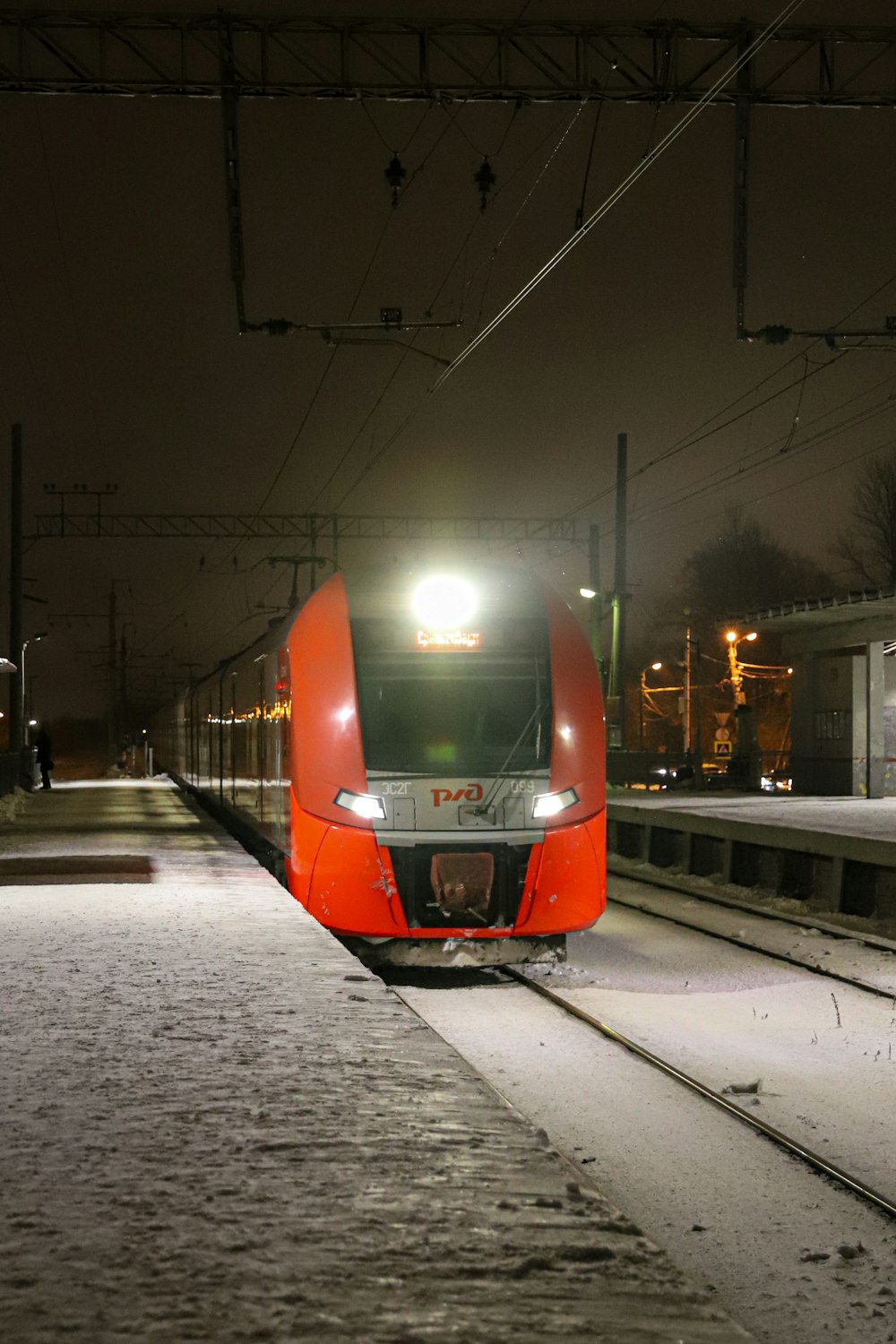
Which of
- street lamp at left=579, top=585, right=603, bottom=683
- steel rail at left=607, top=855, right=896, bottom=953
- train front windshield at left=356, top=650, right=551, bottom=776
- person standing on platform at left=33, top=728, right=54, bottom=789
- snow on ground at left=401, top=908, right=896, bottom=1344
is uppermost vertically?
street lamp at left=579, top=585, right=603, bottom=683

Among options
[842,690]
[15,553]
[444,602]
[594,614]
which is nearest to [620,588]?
[594,614]

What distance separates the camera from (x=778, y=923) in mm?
15656

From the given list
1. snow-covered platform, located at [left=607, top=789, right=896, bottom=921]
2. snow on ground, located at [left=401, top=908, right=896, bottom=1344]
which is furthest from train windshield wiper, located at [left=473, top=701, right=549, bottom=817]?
snow-covered platform, located at [left=607, top=789, right=896, bottom=921]

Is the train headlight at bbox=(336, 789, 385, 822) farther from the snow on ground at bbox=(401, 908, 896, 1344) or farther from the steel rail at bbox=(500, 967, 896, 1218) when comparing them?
the steel rail at bbox=(500, 967, 896, 1218)

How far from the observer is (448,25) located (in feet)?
40.9

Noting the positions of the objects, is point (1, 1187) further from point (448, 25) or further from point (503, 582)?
point (448, 25)

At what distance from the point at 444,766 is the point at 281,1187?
6.74 meters

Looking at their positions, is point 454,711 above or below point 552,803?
above

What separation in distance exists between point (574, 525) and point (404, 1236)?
29.2 m

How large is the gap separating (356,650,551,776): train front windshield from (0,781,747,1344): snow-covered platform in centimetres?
289

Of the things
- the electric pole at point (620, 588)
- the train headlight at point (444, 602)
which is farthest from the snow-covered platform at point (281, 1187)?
the electric pole at point (620, 588)

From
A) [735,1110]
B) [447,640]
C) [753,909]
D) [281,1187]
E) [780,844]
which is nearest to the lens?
[281,1187]

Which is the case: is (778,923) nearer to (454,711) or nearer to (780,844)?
(780,844)

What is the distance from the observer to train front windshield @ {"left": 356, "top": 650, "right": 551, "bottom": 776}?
10930mm
